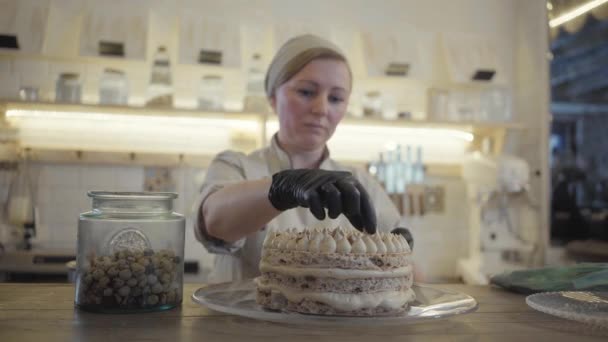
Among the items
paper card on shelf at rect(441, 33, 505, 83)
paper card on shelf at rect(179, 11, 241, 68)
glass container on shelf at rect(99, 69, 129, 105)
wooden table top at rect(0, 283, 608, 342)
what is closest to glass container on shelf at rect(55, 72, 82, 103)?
glass container on shelf at rect(99, 69, 129, 105)

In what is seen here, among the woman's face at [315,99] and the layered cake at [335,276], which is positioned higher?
the woman's face at [315,99]

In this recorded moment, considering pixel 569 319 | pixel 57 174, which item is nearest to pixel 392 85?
pixel 57 174

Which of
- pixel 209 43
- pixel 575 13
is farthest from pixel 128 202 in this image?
pixel 575 13

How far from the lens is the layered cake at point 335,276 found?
0.87 metres

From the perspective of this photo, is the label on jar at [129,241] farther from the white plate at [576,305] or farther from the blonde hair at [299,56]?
the blonde hair at [299,56]

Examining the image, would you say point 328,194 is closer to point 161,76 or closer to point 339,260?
point 339,260

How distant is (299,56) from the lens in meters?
1.50

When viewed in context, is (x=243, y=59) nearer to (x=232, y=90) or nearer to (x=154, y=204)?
(x=232, y=90)

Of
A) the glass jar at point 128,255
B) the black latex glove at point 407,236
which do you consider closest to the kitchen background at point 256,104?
the black latex glove at point 407,236

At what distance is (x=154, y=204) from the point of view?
0.93 meters

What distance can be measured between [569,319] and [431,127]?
243cm

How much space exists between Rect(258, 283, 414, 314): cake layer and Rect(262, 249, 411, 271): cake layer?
0.13 ft

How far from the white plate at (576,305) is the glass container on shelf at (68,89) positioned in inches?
96.9

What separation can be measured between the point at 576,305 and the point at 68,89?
2.55 meters
